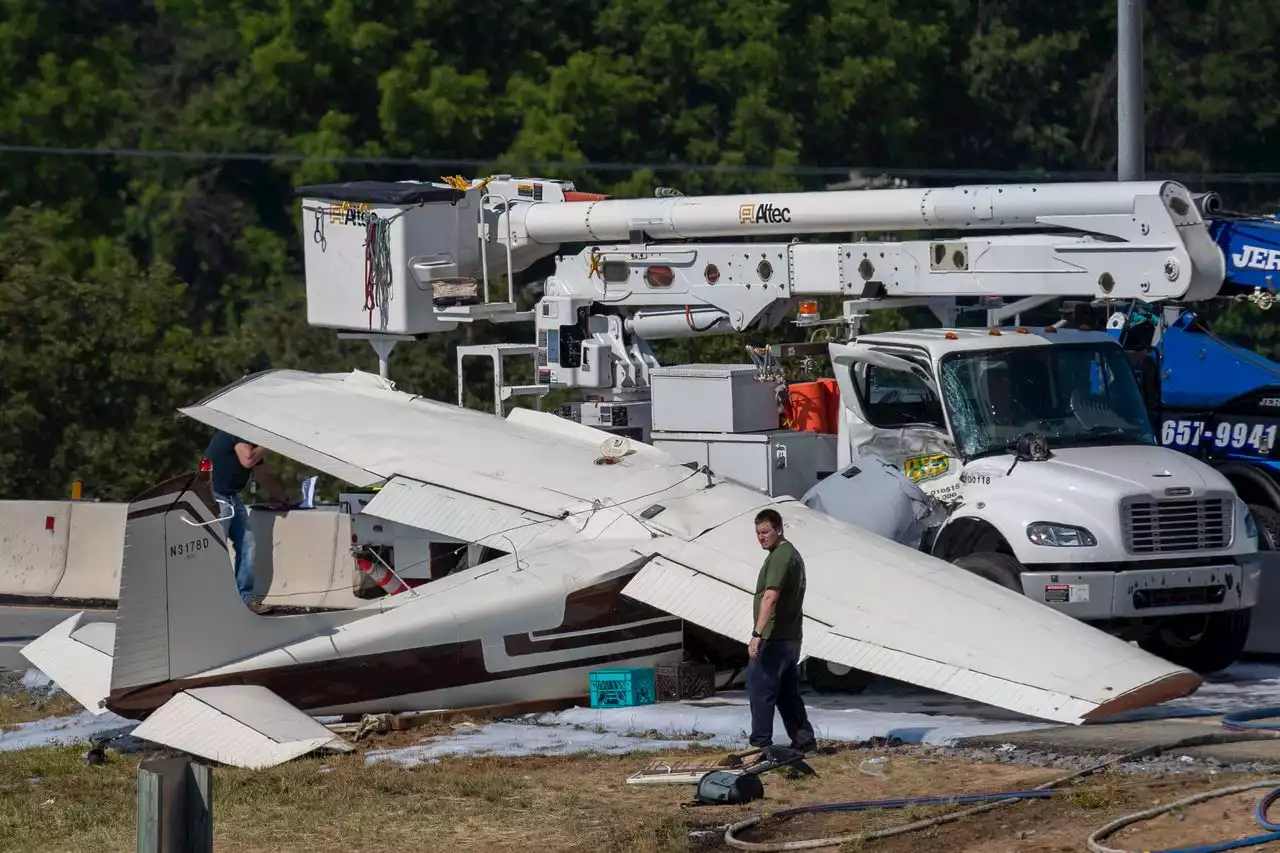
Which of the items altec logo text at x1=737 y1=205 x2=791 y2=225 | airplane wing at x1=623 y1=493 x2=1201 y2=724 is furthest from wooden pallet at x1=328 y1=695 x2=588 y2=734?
altec logo text at x1=737 y1=205 x2=791 y2=225

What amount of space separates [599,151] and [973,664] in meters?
38.2

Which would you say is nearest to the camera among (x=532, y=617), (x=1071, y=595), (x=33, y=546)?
(x=532, y=617)

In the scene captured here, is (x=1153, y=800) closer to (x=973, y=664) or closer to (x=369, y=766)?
(x=973, y=664)

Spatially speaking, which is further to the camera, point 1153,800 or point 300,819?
point 300,819

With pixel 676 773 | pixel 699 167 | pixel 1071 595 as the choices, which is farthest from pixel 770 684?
pixel 699 167

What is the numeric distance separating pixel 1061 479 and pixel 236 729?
19.6 feet

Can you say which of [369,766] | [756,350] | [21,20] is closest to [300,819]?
[369,766]

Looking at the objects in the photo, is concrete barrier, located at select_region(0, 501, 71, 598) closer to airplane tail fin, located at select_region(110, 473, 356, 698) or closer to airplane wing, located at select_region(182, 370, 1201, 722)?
airplane wing, located at select_region(182, 370, 1201, 722)

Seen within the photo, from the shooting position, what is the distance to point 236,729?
1229 centimetres

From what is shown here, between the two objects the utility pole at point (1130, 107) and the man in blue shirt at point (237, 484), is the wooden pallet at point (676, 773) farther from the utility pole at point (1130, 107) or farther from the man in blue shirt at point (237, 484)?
the utility pole at point (1130, 107)

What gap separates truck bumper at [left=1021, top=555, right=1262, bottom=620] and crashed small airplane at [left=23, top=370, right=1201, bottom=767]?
93 centimetres

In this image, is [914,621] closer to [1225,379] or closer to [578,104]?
[1225,379]

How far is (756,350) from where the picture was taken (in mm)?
17312

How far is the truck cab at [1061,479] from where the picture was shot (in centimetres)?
1462
